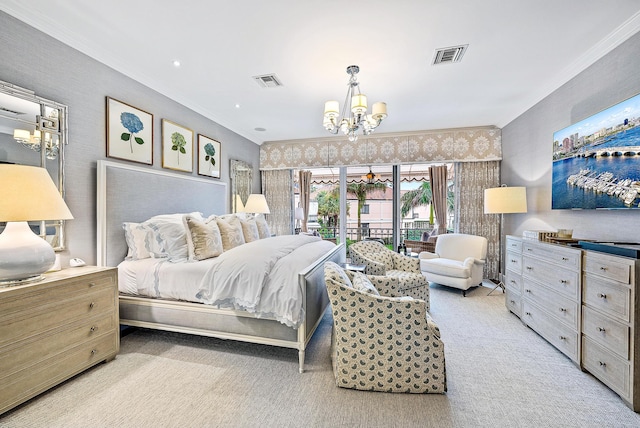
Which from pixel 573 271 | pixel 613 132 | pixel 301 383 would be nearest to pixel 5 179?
pixel 301 383

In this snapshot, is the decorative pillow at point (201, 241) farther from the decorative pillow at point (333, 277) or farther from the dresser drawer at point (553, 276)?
the dresser drawer at point (553, 276)

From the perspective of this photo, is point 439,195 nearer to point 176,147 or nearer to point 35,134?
point 176,147

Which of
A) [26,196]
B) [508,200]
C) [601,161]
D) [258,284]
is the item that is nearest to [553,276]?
[601,161]

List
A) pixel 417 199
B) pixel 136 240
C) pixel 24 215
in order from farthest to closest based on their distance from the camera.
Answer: pixel 417 199
pixel 136 240
pixel 24 215

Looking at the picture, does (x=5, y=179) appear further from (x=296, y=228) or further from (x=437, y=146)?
(x=437, y=146)

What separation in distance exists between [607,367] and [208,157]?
4843 millimetres

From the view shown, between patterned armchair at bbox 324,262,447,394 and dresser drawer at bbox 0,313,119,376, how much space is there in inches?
75.3

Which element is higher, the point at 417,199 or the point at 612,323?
the point at 417,199

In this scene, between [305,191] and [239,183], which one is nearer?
[239,183]

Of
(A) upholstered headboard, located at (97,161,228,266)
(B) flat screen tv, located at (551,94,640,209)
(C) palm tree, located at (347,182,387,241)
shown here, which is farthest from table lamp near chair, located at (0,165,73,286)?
(C) palm tree, located at (347,182,387,241)

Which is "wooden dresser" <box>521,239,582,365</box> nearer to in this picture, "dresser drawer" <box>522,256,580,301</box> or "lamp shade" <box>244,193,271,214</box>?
"dresser drawer" <box>522,256,580,301</box>

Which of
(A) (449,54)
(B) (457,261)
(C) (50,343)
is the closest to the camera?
(C) (50,343)

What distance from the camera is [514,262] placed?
3.21m

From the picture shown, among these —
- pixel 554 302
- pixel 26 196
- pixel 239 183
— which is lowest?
pixel 554 302
